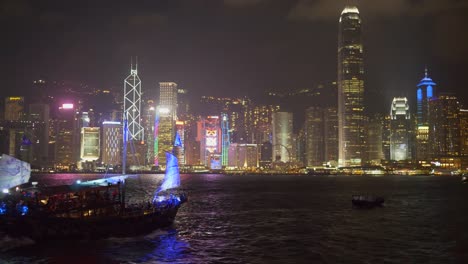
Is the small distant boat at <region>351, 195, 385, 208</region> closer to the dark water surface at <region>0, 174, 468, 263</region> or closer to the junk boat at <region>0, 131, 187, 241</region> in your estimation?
the dark water surface at <region>0, 174, 468, 263</region>

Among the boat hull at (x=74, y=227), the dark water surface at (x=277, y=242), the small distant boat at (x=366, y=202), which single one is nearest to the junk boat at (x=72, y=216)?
the boat hull at (x=74, y=227)

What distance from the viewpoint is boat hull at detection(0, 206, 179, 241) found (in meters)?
45.2

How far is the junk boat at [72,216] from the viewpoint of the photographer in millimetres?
45406

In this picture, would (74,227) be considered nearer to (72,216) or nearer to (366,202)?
(72,216)

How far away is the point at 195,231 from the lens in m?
57.3

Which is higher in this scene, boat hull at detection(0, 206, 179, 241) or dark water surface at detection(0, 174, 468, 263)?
boat hull at detection(0, 206, 179, 241)

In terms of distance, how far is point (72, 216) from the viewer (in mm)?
47625

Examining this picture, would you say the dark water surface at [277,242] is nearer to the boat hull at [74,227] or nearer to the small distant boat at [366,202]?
the boat hull at [74,227]

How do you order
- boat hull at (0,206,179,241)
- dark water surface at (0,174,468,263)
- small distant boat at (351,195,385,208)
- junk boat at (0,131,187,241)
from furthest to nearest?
1. small distant boat at (351,195,385,208)
2. junk boat at (0,131,187,241)
3. boat hull at (0,206,179,241)
4. dark water surface at (0,174,468,263)

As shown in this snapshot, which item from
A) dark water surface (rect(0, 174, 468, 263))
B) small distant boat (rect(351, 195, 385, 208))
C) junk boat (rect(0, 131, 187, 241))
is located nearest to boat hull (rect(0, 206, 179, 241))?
junk boat (rect(0, 131, 187, 241))

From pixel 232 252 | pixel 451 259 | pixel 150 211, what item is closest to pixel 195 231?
pixel 150 211

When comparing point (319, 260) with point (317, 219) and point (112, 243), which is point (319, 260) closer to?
point (112, 243)

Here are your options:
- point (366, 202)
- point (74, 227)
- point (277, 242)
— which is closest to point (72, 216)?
point (74, 227)

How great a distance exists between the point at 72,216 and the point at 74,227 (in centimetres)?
132
